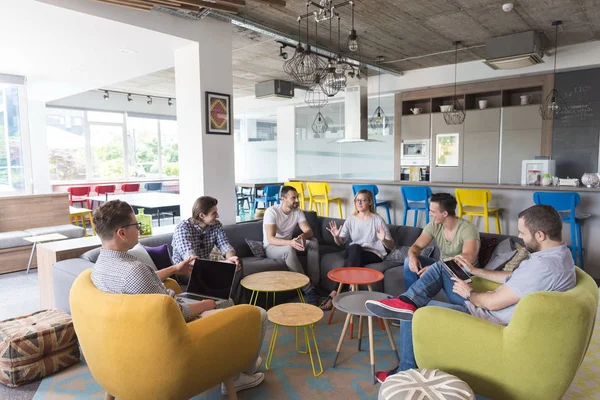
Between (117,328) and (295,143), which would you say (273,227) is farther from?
(295,143)

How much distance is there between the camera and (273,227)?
4070 mm

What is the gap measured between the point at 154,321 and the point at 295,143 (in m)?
8.23

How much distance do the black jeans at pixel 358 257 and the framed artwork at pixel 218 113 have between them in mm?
1976

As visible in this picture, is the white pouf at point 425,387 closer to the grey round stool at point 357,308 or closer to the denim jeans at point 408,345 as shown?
the denim jeans at point 408,345

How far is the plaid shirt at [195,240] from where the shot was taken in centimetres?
326

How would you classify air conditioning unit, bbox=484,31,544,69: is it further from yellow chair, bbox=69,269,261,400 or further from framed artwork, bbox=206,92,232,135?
yellow chair, bbox=69,269,261,400

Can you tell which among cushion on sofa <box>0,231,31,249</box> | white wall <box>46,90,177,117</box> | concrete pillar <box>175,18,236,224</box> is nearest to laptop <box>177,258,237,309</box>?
concrete pillar <box>175,18,236,224</box>

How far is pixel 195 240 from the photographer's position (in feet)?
11.0

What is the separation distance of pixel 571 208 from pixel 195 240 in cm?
405

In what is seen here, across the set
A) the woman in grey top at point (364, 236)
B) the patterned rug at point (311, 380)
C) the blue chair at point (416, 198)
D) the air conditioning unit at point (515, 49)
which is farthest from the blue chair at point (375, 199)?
the patterned rug at point (311, 380)

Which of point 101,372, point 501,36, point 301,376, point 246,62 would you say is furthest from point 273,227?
point 501,36

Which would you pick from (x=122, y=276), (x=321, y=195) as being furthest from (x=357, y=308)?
(x=321, y=195)

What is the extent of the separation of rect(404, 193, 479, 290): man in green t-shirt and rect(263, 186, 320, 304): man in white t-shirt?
3.36 feet

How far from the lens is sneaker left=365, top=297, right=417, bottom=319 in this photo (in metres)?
2.43
